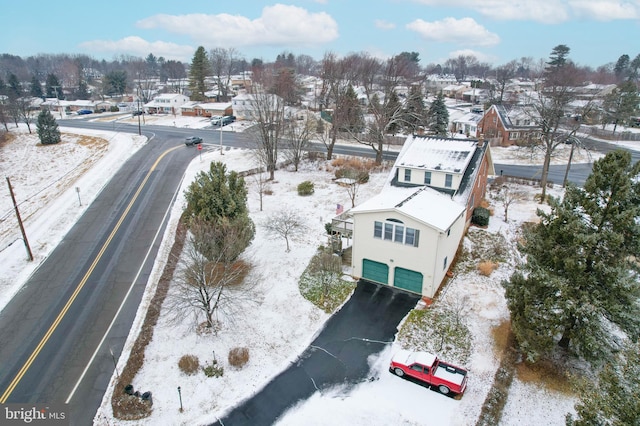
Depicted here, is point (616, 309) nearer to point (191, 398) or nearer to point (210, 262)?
point (191, 398)

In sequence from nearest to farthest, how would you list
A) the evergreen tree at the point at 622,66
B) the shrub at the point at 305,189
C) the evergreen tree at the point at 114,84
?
1. the shrub at the point at 305,189
2. the evergreen tree at the point at 114,84
3. the evergreen tree at the point at 622,66

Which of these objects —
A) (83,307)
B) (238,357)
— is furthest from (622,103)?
(83,307)

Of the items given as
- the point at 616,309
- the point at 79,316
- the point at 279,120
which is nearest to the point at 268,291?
the point at 79,316

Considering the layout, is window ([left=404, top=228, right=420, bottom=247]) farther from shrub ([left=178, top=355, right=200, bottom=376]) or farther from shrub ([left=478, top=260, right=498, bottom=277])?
shrub ([left=178, top=355, right=200, bottom=376])

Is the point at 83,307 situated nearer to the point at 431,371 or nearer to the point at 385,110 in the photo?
the point at 431,371

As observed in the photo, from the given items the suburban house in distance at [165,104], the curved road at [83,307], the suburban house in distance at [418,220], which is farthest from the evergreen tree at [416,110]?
the suburban house in distance at [165,104]

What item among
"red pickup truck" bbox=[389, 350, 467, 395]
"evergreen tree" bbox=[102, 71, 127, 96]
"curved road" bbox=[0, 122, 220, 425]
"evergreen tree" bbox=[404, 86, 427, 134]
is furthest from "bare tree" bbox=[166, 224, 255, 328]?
"evergreen tree" bbox=[102, 71, 127, 96]

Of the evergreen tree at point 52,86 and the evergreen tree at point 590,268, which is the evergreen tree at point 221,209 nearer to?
the evergreen tree at point 590,268
